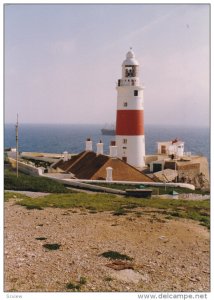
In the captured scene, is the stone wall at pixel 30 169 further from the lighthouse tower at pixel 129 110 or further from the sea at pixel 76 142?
the lighthouse tower at pixel 129 110

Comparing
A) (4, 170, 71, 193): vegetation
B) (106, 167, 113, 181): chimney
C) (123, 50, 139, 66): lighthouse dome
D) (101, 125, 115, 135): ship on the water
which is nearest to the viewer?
(4, 170, 71, 193): vegetation

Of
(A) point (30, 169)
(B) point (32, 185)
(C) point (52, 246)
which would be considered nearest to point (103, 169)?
(A) point (30, 169)

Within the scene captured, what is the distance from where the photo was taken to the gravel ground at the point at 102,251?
803cm

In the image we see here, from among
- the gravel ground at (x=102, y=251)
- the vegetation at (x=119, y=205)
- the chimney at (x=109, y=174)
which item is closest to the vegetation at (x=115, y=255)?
the gravel ground at (x=102, y=251)

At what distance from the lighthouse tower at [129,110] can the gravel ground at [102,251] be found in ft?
38.3

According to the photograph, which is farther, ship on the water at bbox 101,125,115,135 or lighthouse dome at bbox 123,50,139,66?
ship on the water at bbox 101,125,115,135

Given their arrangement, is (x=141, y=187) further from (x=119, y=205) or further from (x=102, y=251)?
(x=102, y=251)

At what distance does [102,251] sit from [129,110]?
15.2m

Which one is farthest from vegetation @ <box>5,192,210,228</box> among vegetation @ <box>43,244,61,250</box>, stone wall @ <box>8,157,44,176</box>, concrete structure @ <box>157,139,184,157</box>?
concrete structure @ <box>157,139,184,157</box>

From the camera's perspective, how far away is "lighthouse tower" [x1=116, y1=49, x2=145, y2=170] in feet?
78.6

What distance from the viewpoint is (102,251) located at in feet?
30.9

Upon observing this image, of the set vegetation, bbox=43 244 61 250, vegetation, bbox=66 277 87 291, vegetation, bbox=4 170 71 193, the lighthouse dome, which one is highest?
the lighthouse dome

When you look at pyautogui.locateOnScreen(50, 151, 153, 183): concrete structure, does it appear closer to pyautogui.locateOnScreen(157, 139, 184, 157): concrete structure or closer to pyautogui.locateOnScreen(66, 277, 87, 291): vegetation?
pyautogui.locateOnScreen(157, 139, 184, 157): concrete structure

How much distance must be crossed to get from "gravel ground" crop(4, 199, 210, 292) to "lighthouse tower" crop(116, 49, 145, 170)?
1166cm
